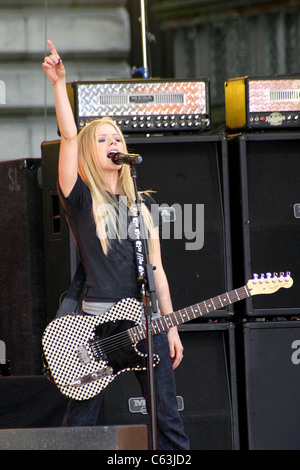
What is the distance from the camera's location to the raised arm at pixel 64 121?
3348 mm

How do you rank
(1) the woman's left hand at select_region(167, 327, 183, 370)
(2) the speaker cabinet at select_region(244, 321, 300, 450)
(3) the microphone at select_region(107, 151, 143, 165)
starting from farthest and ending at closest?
(2) the speaker cabinet at select_region(244, 321, 300, 450) < (1) the woman's left hand at select_region(167, 327, 183, 370) < (3) the microphone at select_region(107, 151, 143, 165)

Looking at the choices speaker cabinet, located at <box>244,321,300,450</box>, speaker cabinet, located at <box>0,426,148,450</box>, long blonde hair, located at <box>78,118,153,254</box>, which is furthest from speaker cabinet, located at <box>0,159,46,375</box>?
speaker cabinet, located at <box>0,426,148,450</box>

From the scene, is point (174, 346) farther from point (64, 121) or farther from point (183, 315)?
point (64, 121)

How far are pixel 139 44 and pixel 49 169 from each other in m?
2.06

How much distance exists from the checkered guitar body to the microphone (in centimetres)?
58

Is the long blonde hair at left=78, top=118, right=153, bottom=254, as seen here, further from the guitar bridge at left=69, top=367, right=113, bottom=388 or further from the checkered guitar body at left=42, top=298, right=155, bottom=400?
the guitar bridge at left=69, top=367, right=113, bottom=388

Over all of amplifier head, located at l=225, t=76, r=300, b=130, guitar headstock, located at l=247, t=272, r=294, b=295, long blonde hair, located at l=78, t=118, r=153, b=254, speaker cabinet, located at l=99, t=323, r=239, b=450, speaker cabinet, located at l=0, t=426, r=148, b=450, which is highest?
amplifier head, located at l=225, t=76, r=300, b=130

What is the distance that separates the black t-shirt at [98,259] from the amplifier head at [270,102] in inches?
45.0

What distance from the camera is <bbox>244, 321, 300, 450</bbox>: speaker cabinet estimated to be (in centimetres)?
434

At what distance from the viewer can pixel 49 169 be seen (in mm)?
4523

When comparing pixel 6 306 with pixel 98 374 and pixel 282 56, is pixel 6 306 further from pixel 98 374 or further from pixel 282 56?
pixel 282 56

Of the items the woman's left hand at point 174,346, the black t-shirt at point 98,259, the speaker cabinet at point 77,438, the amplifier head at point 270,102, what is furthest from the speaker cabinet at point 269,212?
the speaker cabinet at point 77,438

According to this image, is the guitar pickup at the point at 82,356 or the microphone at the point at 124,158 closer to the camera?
the microphone at the point at 124,158

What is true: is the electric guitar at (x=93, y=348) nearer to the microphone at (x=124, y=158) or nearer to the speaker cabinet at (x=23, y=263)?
the microphone at (x=124, y=158)
